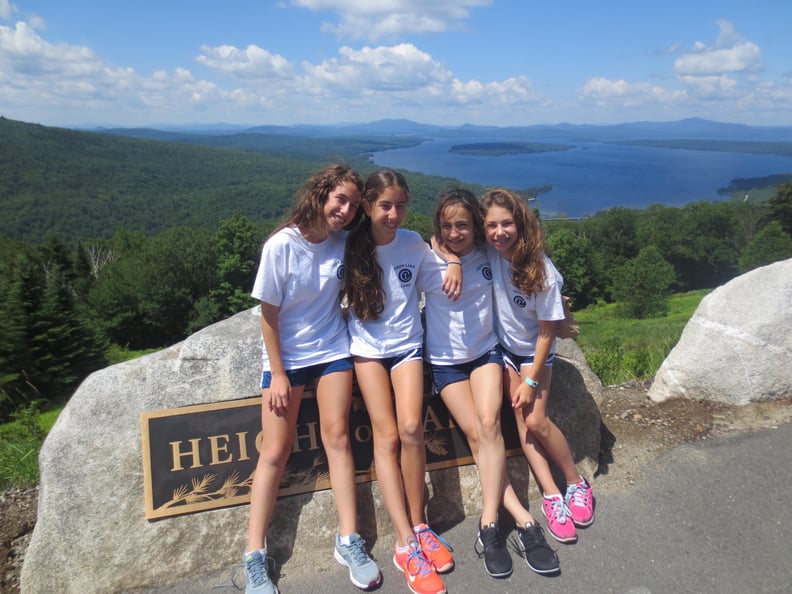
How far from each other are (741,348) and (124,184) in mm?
146348

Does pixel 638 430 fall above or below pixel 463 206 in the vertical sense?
below

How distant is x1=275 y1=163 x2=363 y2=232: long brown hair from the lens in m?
3.20

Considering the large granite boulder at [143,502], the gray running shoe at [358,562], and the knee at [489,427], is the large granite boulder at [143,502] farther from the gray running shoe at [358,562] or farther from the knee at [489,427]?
the knee at [489,427]

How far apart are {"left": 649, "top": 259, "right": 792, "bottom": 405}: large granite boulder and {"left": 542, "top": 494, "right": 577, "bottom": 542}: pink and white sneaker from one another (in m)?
2.12

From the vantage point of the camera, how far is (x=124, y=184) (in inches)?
5118

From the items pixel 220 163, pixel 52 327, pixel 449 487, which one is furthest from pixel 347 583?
pixel 220 163

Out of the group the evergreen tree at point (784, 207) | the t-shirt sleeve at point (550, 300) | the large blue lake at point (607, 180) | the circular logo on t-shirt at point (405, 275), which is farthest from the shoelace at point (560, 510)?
the large blue lake at point (607, 180)

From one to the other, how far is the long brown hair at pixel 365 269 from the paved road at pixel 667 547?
1.51m

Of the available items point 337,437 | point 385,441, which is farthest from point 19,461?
point 385,441

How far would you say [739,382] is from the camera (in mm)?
4680

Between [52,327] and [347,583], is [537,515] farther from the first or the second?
[52,327]

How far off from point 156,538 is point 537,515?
2.42 meters

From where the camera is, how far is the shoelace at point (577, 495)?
346cm

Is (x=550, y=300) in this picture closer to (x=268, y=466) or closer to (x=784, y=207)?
(x=268, y=466)
